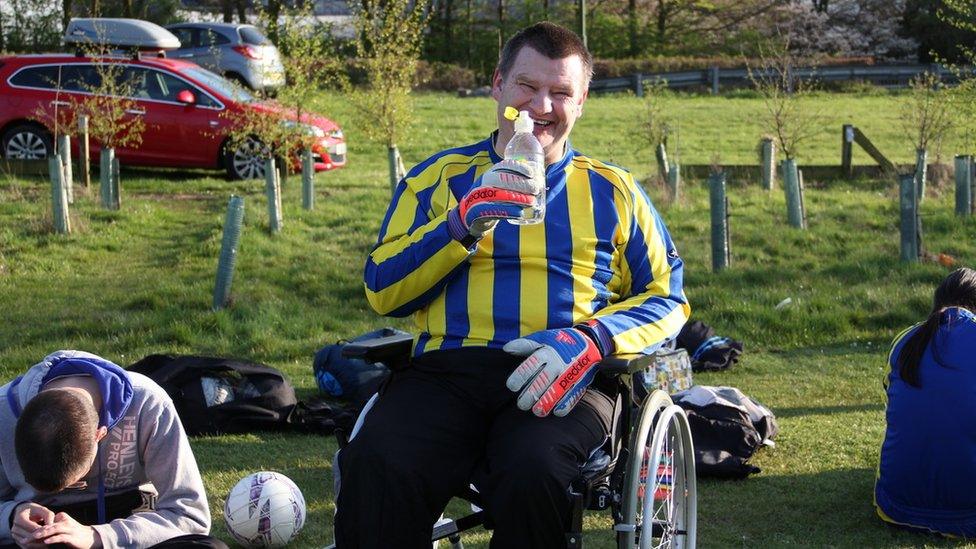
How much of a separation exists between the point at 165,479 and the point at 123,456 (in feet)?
0.44

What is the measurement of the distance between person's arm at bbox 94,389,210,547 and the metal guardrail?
2498 centimetres

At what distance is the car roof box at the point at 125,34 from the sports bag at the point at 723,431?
38.0 feet

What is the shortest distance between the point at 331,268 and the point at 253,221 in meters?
1.50

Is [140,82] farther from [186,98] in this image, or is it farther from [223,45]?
[223,45]

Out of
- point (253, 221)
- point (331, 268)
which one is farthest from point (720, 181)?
point (253, 221)

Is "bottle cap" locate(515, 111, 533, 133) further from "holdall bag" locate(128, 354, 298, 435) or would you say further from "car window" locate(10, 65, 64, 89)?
"car window" locate(10, 65, 64, 89)

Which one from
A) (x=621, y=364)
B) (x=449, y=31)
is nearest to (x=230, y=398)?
(x=621, y=364)

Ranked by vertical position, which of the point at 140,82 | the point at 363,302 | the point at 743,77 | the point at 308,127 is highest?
the point at 140,82

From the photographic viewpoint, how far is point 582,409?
369 centimetres

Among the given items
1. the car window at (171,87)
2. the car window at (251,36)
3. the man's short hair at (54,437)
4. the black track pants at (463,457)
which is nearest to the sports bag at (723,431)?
the black track pants at (463,457)

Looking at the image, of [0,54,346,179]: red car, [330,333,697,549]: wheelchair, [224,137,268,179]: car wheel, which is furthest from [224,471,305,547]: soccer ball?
[224,137,268,179]: car wheel

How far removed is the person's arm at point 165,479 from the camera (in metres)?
3.42

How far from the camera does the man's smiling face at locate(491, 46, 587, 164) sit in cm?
398

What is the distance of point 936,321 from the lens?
4777 mm
